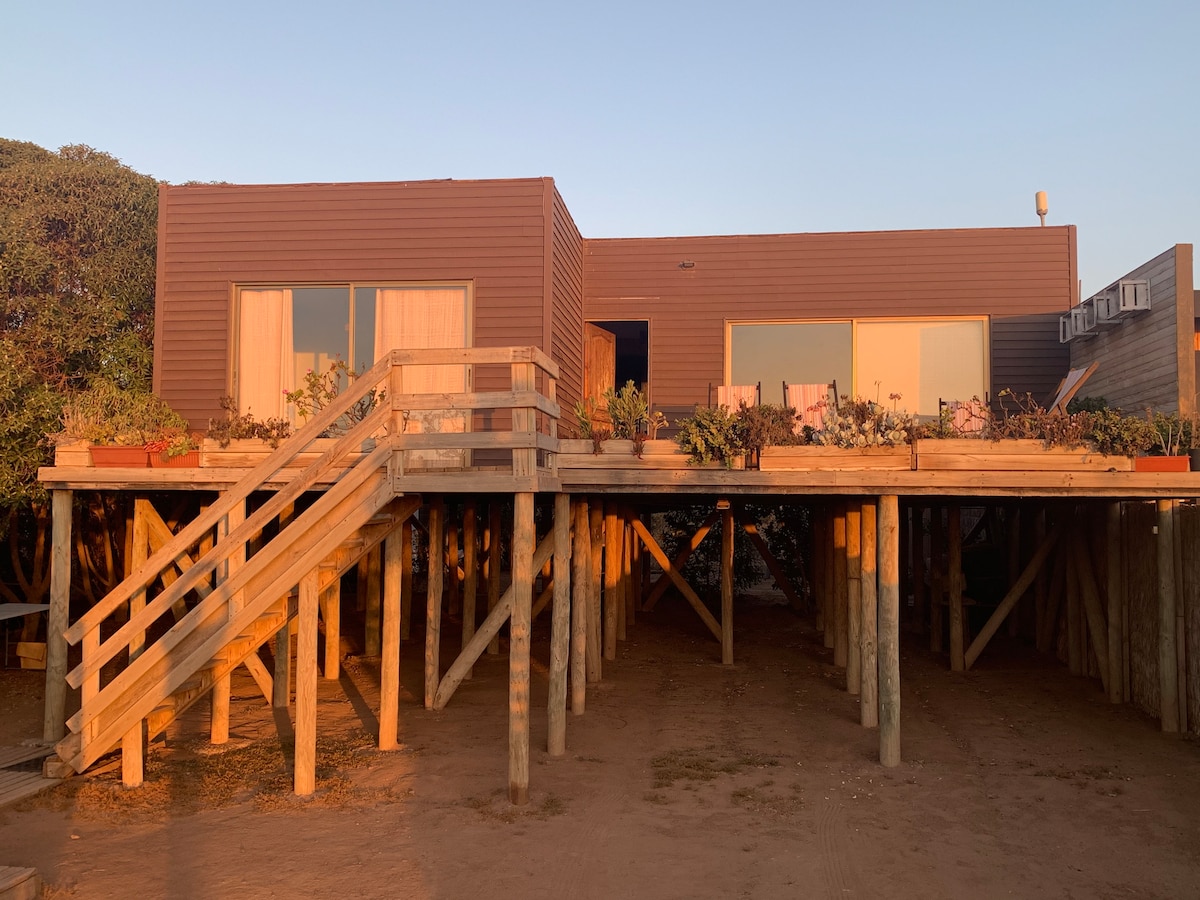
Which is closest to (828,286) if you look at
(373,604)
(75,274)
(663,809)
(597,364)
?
(597,364)

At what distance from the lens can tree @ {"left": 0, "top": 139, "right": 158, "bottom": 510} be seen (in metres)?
13.4

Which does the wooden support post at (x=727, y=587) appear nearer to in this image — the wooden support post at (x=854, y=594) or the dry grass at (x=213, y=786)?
the wooden support post at (x=854, y=594)

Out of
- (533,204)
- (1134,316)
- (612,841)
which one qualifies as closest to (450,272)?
(533,204)

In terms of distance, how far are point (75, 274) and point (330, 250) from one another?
5432 mm

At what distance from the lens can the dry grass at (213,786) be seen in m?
7.48

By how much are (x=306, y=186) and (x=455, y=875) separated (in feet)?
26.9

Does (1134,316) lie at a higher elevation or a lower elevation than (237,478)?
higher

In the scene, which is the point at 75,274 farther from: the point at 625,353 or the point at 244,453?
the point at 625,353

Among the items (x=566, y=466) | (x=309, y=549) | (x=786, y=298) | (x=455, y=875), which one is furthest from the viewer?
(x=786, y=298)

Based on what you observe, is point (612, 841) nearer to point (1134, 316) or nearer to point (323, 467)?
point (323, 467)

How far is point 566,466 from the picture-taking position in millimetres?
8625

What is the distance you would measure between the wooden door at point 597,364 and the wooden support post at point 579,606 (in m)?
2.70

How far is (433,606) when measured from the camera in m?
10.7

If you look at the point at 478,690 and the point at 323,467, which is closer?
the point at 323,467
